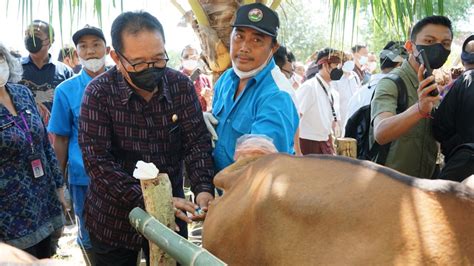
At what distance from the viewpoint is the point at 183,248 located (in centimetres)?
176

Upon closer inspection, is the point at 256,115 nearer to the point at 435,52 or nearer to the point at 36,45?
the point at 435,52

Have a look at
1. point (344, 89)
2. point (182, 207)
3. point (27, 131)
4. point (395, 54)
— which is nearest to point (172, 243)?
point (182, 207)

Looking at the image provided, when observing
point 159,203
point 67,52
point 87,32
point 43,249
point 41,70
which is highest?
point 87,32

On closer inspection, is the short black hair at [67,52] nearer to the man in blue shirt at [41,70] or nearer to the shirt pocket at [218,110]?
the man in blue shirt at [41,70]

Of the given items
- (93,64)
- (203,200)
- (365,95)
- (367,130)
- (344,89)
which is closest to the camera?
(203,200)

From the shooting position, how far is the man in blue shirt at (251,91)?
95.9 inches

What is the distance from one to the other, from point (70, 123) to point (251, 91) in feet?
4.95

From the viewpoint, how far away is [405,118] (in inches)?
105

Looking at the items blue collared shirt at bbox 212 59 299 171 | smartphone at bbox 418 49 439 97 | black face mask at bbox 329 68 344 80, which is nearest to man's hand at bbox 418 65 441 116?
smartphone at bbox 418 49 439 97

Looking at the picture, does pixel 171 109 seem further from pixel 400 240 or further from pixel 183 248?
pixel 400 240

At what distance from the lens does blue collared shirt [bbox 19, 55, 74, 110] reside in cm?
517

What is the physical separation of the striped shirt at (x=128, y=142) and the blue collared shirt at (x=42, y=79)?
9.48ft

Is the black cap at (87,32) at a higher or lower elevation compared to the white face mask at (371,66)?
higher

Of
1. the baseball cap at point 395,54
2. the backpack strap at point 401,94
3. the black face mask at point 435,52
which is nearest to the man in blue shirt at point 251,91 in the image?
the backpack strap at point 401,94
